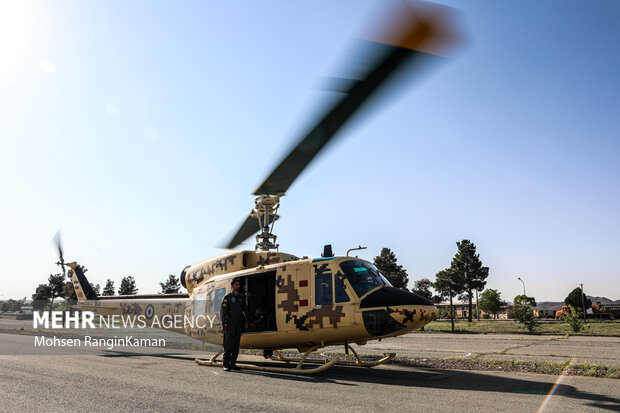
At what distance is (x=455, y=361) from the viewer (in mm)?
9227

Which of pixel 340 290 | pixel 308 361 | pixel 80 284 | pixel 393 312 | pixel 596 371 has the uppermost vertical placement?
pixel 340 290

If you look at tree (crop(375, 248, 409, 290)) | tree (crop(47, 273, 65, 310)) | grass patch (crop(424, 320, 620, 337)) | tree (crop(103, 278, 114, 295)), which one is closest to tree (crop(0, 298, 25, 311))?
tree (crop(103, 278, 114, 295))

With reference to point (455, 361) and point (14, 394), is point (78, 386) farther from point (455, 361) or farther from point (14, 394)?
point (455, 361)

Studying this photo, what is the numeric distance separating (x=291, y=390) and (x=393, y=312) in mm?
2575

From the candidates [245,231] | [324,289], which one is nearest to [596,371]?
[324,289]

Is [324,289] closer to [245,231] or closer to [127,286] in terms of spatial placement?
[245,231]

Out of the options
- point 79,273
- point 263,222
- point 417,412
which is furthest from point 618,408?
point 79,273

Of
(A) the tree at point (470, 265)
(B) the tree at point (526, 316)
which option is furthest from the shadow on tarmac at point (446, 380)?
(A) the tree at point (470, 265)

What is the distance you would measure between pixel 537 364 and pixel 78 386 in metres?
8.50

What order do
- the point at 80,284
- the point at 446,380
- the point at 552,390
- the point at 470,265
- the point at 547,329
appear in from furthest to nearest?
the point at 470,265
the point at 547,329
the point at 80,284
the point at 446,380
the point at 552,390

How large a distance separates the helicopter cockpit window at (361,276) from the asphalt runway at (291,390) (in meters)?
1.70

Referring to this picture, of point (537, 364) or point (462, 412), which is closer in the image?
point (462, 412)

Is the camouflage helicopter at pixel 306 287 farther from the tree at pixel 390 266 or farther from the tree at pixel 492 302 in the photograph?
the tree at pixel 492 302

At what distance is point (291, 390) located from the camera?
594 centimetres
